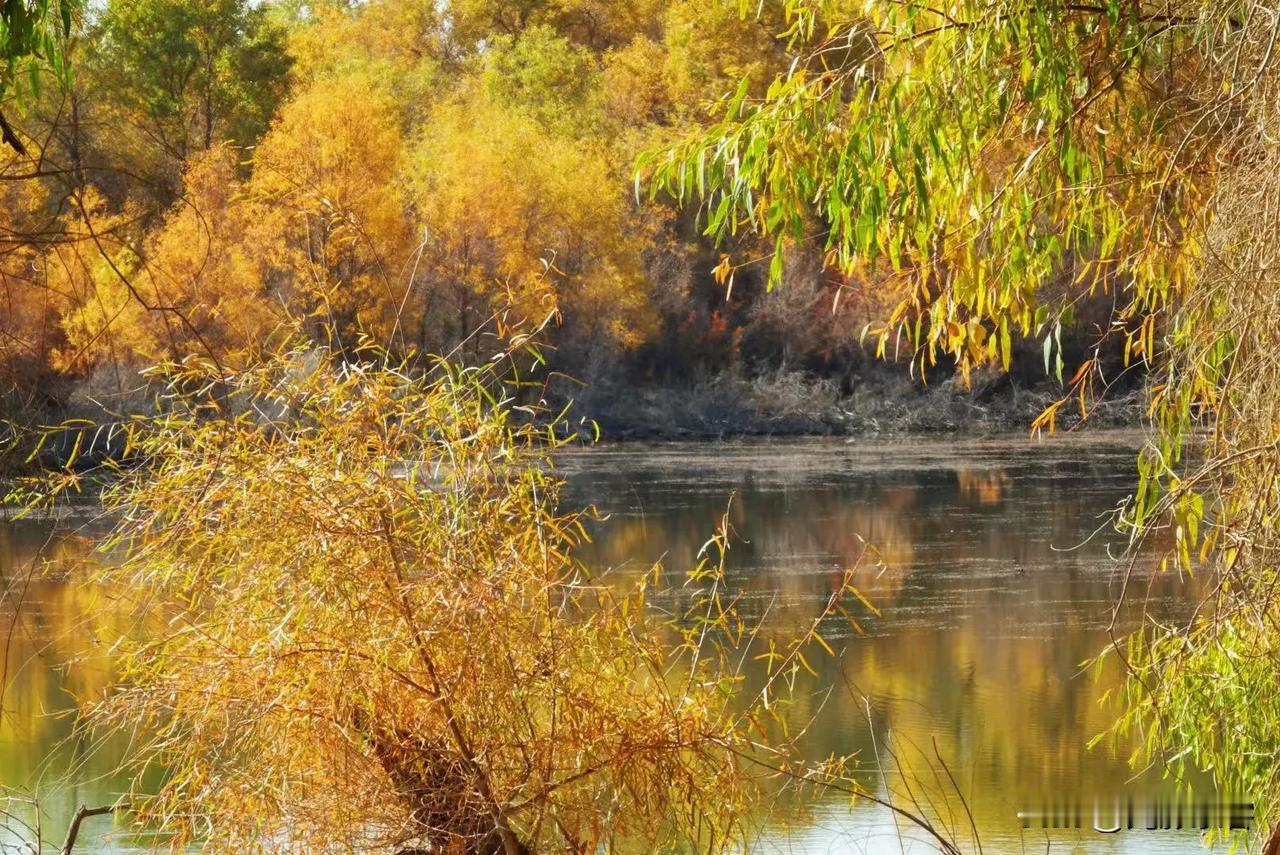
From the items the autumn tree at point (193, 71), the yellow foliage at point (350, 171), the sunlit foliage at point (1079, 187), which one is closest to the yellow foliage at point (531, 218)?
the yellow foliage at point (350, 171)

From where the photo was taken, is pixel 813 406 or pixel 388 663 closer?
pixel 388 663

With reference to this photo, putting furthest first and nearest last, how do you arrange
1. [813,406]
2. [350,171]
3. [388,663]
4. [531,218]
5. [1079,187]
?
[531,218] < [813,406] < [350,171] < [388,663] < [1079,187]

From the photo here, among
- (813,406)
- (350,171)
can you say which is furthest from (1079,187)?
(813,406)

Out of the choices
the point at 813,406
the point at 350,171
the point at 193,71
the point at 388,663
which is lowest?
the point at 813,406

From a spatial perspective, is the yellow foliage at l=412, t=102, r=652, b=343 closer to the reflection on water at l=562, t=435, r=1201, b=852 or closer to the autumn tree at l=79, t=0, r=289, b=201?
the autumn tree at l=79, t=0, r=289, b=201

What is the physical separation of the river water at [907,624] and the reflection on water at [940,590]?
0.02 metres

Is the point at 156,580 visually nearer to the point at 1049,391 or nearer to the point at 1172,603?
the point at 1172,603

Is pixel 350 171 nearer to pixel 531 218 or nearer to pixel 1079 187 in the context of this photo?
pixel 531 218

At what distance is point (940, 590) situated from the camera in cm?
1207

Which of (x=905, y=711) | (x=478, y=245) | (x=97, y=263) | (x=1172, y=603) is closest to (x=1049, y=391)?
(x=478, y=245)

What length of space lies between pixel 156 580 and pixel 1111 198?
297cm

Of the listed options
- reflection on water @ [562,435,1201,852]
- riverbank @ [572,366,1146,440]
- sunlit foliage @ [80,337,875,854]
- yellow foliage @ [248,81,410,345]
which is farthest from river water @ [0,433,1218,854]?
yellow foliage @ [248,81,410,345]

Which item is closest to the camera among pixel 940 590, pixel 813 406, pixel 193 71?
pixel 940 590

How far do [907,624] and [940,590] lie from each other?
132 cm
